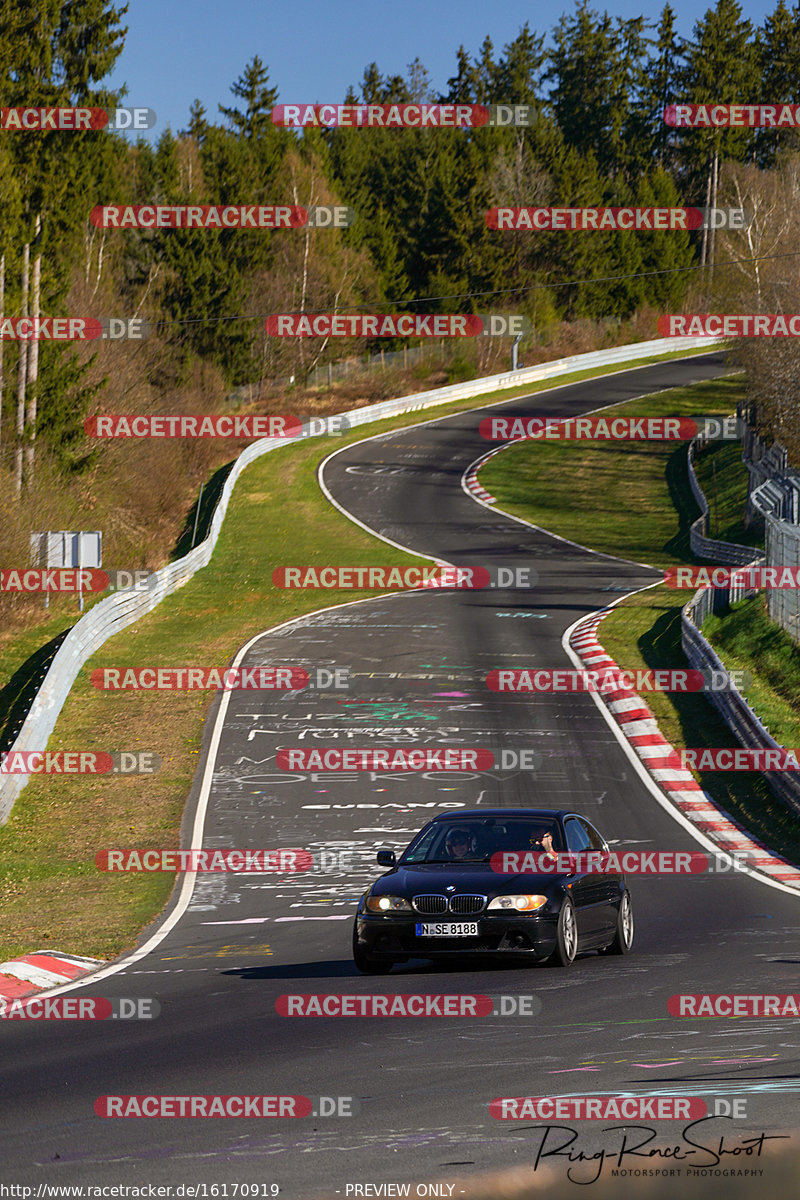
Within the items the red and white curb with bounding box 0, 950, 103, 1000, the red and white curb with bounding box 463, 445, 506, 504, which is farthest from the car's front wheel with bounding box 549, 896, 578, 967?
the red and white curb with bounding box 463, 445, 506, 504

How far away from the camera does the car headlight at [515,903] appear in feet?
37.0

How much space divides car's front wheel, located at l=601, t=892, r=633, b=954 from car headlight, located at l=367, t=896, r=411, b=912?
2.18 metres

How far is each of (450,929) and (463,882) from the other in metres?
0.44

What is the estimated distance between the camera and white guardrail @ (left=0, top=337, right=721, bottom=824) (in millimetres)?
25641

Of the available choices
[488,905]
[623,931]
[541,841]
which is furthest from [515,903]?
[623,931]

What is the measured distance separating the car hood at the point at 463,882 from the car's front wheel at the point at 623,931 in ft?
3.73

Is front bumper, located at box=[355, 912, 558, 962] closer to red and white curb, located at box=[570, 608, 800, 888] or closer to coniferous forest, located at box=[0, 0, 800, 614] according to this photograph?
red and white curb, located at box=[570, 608, 800, 888]

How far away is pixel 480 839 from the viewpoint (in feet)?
41.3

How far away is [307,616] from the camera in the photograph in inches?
1582

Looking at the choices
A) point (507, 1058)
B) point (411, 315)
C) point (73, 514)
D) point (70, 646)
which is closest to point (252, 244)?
point (411, 315)

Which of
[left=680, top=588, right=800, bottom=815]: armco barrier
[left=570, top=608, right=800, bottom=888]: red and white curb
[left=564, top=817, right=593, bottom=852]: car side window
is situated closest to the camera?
[left=564, top=817, right=593, bottom=852]: car side window

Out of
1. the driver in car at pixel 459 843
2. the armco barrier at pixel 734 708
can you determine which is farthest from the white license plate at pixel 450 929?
the armco barrier at pixel 734 708

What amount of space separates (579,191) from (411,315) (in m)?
19.1

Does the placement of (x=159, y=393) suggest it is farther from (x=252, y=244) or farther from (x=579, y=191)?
(x=579, y=191)
